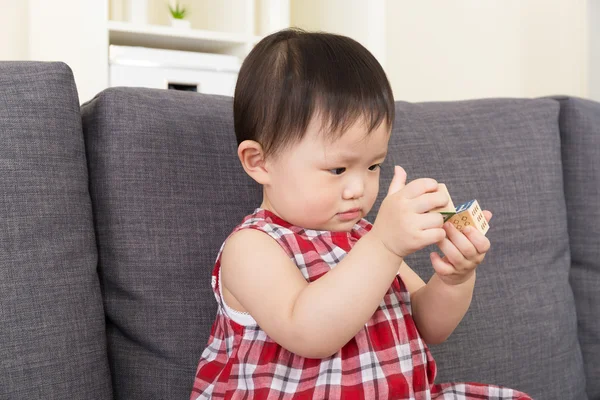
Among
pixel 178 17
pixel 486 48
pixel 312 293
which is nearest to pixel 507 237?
pixel 312 293

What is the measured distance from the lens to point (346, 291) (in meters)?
0.85

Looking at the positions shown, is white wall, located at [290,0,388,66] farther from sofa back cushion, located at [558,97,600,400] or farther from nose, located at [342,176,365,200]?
nose, located at [342,176,365,200]

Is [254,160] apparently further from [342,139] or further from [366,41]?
[366,41]

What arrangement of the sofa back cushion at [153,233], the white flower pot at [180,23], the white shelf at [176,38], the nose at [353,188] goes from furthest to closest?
the white flower pot at [180,23], the white shelf at [176,38], the sofa back cushion at [153,233], the nose at [353,188]

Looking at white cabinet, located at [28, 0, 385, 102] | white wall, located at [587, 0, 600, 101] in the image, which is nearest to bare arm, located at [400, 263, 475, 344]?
white wall, located at [587, 0, 600, 101]

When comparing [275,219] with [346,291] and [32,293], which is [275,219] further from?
[32,293]

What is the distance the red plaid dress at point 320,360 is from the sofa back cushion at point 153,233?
73mm

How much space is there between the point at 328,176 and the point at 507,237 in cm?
53

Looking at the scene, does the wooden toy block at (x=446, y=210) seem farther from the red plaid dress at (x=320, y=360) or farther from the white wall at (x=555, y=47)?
the white wall at (x=555, y=47)

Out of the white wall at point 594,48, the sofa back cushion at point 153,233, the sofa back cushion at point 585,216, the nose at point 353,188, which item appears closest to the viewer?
the nose at point 353,188

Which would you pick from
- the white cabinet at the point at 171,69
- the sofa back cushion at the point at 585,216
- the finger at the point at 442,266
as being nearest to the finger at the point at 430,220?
the finger at the point at 442,266

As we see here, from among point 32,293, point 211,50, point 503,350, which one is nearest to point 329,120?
point 32,293

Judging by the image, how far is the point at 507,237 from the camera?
4.33 feet

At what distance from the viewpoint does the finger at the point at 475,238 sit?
0.87 metres
